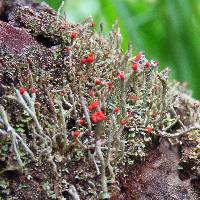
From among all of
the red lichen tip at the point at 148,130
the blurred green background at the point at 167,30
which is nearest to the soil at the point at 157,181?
the red lichen tip at the point at 148,130

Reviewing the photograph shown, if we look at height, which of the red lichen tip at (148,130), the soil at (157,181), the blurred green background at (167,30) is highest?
the blurred green background at (167,30)

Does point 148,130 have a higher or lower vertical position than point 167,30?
lower

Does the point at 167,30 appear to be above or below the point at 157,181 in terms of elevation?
above

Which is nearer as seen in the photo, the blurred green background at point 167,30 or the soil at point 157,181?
the soil at point 157,181

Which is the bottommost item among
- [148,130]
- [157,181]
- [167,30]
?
[157,181]

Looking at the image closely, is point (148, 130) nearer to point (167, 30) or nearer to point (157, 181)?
point (157, 181)

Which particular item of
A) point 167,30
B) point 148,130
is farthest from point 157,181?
point 167,30

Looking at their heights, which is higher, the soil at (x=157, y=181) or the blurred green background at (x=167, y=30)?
the blurred green background at (x=167, y=30)

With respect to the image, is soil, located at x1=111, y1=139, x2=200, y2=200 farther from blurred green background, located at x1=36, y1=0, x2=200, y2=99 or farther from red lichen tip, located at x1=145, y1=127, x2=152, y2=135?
blurred green background, located at x1=36, y1=0, x2=200, y2=99

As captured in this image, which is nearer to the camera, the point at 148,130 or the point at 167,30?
the point at 148,130

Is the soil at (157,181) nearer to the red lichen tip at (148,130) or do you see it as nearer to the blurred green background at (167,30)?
the red lichen tip at (148,130)
